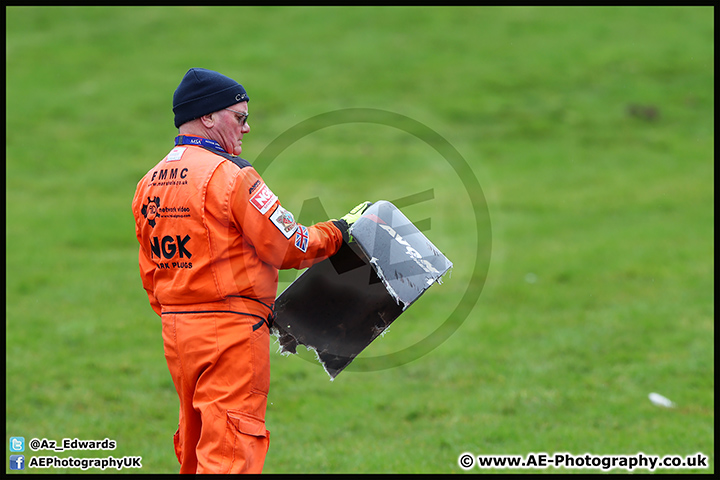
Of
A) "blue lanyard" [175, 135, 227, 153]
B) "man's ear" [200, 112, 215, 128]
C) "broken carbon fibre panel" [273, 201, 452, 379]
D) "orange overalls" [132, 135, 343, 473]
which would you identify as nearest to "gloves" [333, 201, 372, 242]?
"broken carbon fibre panel" [273, 201, 452, 379]

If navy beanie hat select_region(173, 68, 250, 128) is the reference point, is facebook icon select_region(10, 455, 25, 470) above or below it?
below

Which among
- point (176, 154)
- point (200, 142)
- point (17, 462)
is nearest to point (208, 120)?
point (200, 142)

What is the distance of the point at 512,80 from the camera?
64.4 ft

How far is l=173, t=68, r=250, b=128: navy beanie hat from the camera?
386 cm

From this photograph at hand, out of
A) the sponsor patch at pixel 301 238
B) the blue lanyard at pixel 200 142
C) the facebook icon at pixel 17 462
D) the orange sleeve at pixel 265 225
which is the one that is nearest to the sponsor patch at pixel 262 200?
the orange sleeve at pixel 265 225

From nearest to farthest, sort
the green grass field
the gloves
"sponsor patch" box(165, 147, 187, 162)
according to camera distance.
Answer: "sponsor patch" box(165, 147, 187, 162) → the gloves → the green grass field

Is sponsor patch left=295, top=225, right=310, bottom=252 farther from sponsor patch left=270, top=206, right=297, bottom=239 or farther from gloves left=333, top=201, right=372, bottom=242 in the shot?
gloves left=333, top=201, right=372, bottom=242

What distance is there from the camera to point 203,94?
3867 mm

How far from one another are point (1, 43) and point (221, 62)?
5.91m

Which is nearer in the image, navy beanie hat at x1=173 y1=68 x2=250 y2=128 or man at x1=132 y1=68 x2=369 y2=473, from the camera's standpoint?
man at x1=132 y1=68 x2=369 y2=473

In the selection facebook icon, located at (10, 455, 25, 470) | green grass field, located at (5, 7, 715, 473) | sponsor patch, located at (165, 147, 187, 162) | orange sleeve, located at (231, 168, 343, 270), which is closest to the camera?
orange sleeve, located at (231, 168, 343, 270)

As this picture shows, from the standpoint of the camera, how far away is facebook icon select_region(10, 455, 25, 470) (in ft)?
18.5

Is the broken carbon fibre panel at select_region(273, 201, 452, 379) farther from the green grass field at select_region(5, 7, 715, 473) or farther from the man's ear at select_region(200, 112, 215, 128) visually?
the green grass field at select_region(5, 7, 715, 473)

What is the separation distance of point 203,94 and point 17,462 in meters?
Result: 3.59
